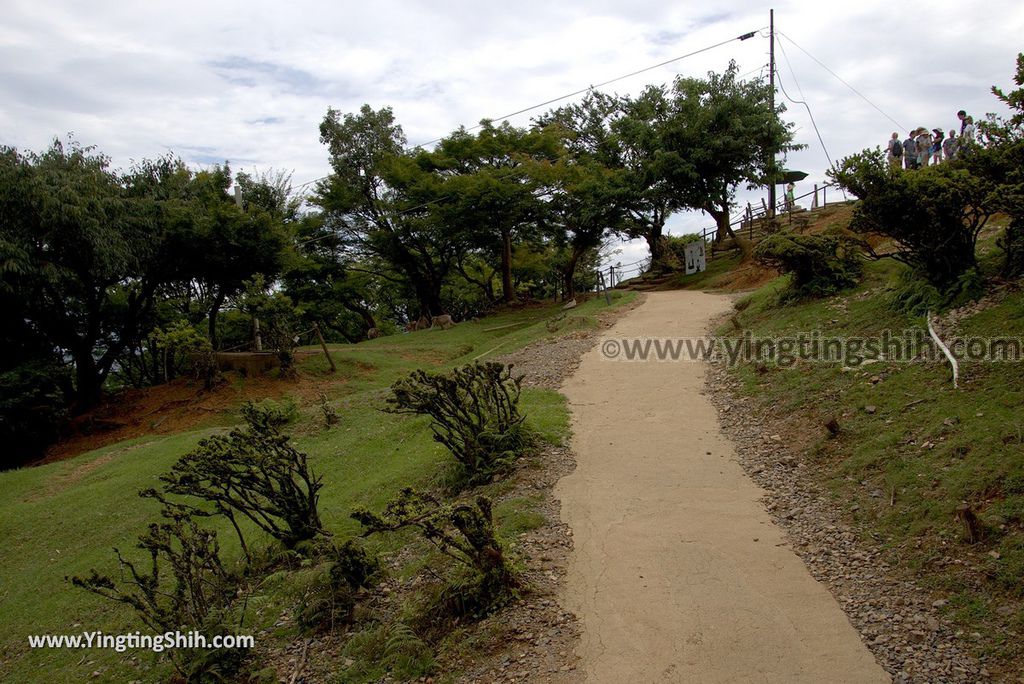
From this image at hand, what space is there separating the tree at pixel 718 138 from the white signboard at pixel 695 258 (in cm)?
184

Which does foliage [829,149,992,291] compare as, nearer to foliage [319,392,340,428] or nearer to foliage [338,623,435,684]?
foliage [338,623,435,684]

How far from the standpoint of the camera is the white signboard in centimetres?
2606

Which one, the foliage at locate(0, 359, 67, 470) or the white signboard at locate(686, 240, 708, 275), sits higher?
the white signboard at locate(686, 240, 708, 275)

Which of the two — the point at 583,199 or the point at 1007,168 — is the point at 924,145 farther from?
the point at 583,199

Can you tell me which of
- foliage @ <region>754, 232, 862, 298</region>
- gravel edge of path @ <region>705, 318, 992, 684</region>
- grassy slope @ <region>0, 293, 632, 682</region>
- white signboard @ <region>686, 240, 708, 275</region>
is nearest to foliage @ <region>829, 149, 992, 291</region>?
foliage @ <region>754, 232, 862, 298</region>

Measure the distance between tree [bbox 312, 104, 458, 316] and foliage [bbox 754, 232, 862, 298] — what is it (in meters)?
15.5

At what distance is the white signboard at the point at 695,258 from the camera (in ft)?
85.5

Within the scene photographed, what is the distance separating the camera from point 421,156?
25.5m

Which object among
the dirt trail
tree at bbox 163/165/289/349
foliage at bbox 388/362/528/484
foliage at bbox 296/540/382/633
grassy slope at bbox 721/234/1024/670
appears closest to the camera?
the dirt trail

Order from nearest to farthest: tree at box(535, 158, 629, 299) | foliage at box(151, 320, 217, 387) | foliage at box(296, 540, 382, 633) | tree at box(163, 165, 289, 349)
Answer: foliage at box(296, 540, 382, 633) → foliage at box(151, 320, 217, 387) → tree at box(163, 165, 289, 349) → tree at box(535, 158, 629, 299)

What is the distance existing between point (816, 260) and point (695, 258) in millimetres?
14552

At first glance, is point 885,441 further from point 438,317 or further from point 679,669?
point 438,317

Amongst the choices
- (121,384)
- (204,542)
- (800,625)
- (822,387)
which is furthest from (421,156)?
(800,625)

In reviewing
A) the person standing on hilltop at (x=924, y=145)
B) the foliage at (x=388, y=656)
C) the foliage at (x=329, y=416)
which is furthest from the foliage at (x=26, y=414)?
the person standing on hilltop at (x=924, y=145)
